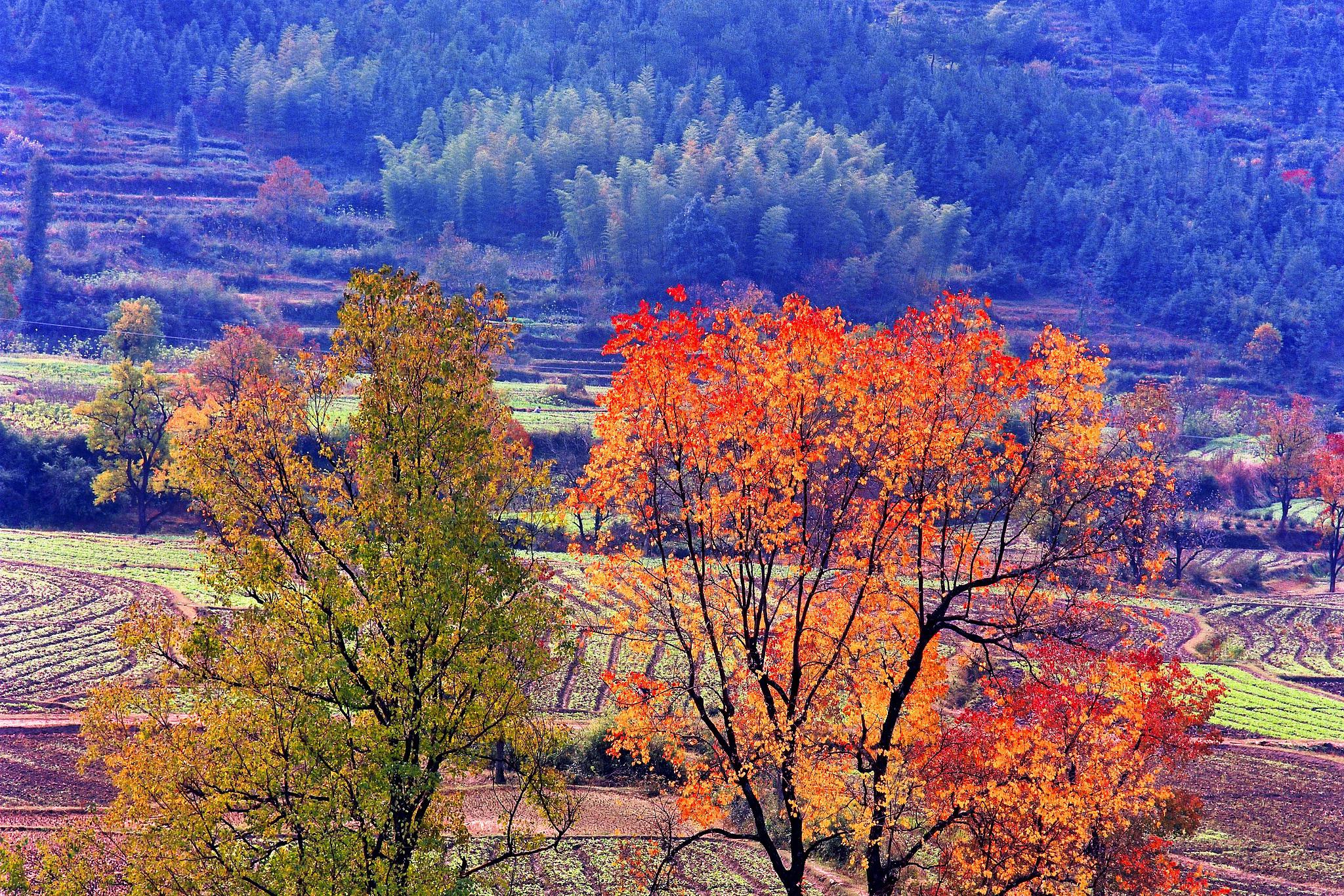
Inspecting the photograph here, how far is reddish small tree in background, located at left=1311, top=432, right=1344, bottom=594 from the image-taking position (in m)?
67.7

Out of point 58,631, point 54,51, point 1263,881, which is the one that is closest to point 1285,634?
point 1263,881

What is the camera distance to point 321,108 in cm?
13525

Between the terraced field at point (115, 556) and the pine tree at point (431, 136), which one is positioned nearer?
the terraced field at point (115, 556)

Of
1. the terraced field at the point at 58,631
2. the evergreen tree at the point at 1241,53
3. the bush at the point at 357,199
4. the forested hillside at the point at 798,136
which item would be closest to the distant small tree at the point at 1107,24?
the forested hillside at the point at 798,136

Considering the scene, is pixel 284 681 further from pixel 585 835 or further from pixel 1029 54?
pixel 1029 54

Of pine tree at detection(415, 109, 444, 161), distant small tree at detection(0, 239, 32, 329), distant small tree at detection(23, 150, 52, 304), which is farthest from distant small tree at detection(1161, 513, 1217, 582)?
pine tree at detection(415, 109, 444, 161)

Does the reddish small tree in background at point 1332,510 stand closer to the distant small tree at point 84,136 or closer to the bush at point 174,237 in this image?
the bush at point 174,237

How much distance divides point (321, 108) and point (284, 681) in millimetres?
135640

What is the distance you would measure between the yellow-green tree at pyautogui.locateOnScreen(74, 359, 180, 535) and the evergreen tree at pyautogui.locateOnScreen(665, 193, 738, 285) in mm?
57565

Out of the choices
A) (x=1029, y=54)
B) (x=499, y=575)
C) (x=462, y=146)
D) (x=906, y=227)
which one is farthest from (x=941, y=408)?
(x=1029, y=54)

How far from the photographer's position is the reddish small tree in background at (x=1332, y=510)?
67688mm

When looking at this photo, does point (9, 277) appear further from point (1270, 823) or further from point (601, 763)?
point (1270, 823)

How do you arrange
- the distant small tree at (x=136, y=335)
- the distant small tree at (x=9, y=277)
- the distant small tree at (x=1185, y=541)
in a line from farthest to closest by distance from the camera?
the distant small tree at (x=9, y=277), the distant small tree at (x=136, y=335), the distant small tree at (x=1185, y=541)

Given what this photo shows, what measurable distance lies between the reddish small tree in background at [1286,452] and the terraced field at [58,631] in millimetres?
70240
